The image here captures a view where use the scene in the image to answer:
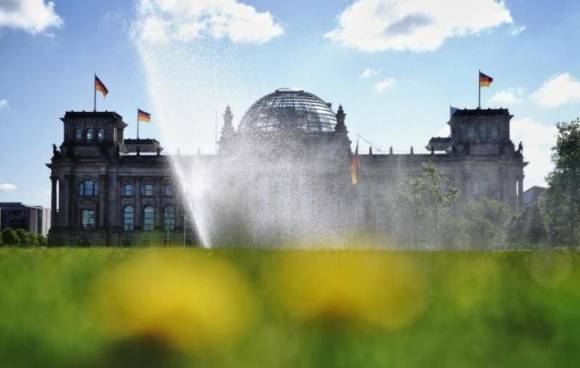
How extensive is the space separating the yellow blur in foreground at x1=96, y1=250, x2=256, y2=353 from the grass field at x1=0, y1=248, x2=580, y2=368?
0.01 metres

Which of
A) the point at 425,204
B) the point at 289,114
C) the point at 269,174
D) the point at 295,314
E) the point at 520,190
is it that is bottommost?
the point at 295,314

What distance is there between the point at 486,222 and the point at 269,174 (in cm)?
2994

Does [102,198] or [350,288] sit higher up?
[102,198]

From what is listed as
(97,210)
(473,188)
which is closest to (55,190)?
(97,210)

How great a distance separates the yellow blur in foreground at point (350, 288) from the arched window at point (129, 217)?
8128 cm

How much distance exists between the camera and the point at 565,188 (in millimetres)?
52219

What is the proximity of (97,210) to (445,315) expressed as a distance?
84.1 m

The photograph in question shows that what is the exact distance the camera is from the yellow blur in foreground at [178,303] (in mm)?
3479

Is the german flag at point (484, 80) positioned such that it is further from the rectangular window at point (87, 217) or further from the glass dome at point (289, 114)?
the rectangular window at point (87, 217)

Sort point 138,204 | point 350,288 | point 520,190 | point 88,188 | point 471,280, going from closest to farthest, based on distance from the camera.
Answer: point 350,288 → point 471,280 → point 520,190 → point 88,188 → point 138,204

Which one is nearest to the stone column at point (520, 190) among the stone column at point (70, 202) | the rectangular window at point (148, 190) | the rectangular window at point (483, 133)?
the rectangular window at point (483, 133)

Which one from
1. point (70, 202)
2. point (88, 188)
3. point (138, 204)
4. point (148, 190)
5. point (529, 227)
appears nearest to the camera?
point (529, 227)

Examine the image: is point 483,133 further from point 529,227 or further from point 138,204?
point 138,204

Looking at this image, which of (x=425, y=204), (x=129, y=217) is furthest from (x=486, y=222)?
(x=129, y=217)
